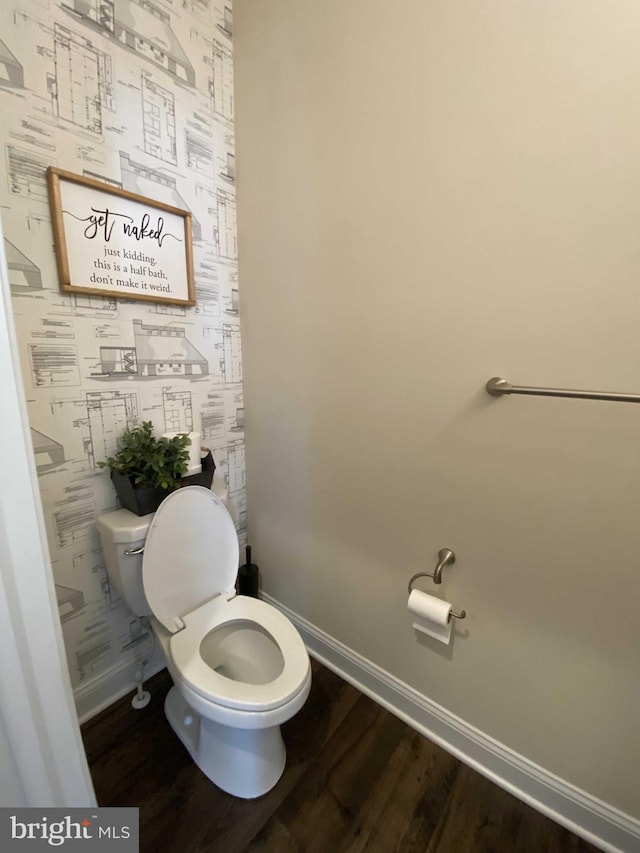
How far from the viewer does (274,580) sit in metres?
1.73

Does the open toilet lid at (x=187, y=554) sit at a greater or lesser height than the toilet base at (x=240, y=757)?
greater

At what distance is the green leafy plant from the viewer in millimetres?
1173

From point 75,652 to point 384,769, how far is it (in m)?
1.14

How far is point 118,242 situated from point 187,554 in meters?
1.08

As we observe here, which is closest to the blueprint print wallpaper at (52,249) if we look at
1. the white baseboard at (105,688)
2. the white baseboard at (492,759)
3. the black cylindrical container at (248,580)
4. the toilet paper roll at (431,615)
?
the white baseboard at (105,688)

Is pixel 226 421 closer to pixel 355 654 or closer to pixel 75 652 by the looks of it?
pixel 75 652

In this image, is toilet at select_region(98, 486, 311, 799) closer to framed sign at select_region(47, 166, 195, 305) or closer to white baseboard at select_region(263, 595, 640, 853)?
white baseboard at select_region(263, 595, 640, 853)

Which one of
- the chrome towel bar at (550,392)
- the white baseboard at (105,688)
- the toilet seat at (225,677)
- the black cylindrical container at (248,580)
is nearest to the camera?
the chrome towel bar at (550,392)

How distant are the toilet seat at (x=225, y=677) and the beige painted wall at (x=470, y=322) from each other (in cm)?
36

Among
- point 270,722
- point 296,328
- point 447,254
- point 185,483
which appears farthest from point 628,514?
point 185,483

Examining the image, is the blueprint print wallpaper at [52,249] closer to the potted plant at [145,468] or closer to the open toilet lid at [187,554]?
the potted plant at [145,468]

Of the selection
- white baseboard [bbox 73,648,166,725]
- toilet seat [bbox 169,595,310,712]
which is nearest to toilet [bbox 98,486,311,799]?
toilet seat [bbox 169,595,310,712]

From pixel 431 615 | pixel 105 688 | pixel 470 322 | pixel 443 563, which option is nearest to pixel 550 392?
pixel 470 322

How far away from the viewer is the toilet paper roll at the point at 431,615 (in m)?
1.08
